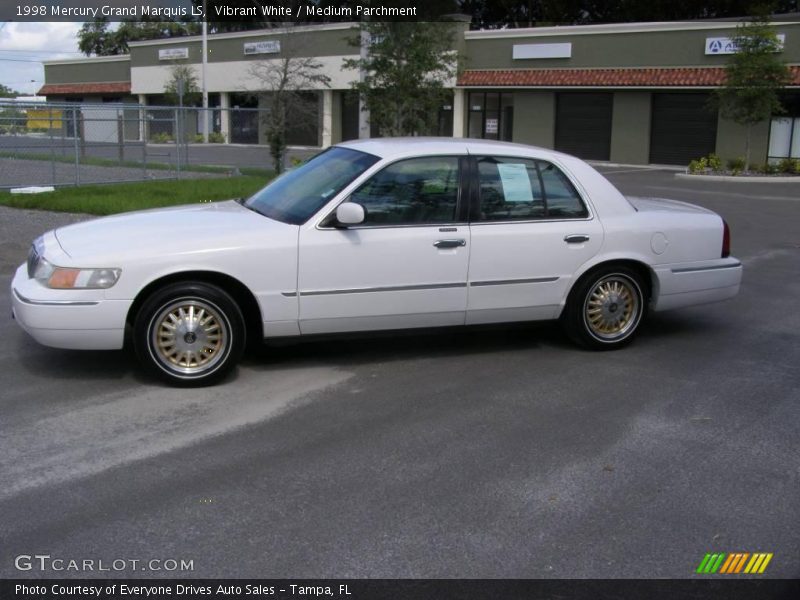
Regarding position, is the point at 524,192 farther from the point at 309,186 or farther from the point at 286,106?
the point at 286,106

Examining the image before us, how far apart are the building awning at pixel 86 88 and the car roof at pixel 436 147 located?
5447 cm

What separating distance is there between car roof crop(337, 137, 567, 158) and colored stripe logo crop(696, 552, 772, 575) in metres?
3.69

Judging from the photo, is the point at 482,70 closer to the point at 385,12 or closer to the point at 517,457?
the point at 385,12

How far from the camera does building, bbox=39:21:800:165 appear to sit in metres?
32.1

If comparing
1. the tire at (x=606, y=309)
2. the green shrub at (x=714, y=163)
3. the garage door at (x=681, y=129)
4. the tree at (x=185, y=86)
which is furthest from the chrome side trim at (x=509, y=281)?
the tree at (x=185, y=86)

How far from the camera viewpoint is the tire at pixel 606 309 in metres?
6.94

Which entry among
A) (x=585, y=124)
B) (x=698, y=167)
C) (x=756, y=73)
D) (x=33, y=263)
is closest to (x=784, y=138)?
(x=698, y=167)

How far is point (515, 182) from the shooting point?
6.79m

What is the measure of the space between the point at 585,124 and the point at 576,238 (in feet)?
101

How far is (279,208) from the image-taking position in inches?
260

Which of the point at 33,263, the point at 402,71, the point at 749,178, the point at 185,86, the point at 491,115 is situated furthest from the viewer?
the point at 185,86

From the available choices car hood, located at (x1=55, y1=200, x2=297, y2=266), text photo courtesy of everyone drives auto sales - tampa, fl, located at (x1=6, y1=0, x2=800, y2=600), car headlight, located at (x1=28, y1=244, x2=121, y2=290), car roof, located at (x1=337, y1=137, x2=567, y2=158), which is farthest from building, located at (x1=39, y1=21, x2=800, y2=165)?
car headlight, located at (x1=28, y1=244, x2=121, y2=290)

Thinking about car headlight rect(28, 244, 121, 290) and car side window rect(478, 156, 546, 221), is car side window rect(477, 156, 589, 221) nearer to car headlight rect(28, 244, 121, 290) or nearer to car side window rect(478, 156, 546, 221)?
car side window rect(478, 156, 546, 221)

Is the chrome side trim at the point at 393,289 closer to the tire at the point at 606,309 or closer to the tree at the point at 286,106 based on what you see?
the tire at the point at 606,309
